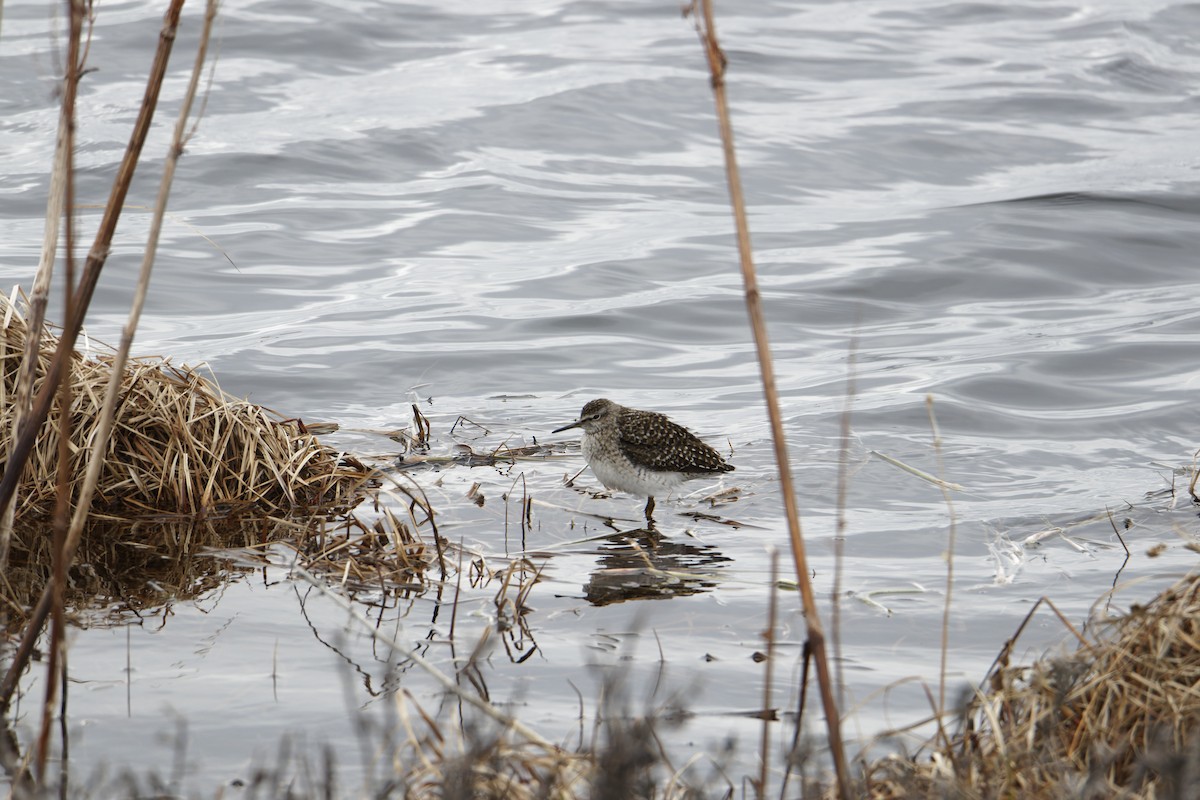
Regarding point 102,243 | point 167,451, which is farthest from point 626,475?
point 102,243

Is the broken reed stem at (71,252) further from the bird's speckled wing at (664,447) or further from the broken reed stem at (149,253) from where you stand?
the bird's speckled wing at (664,447)

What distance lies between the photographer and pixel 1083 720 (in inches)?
168

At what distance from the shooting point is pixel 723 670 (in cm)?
585

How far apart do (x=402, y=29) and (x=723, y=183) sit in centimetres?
801

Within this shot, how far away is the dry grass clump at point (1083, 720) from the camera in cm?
394

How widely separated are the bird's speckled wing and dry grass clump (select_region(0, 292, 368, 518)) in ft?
5.41

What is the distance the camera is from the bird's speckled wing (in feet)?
27.6

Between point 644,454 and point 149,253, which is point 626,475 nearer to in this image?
point 644,454

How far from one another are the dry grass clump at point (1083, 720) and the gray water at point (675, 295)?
1.50ft

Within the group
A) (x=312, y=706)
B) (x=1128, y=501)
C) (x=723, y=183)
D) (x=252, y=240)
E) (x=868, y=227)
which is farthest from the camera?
(x=723, y=183)

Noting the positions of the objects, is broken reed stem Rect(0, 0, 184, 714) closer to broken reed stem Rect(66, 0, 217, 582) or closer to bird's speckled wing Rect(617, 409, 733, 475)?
broken reed stem Rect(66, 0, 217, 582)

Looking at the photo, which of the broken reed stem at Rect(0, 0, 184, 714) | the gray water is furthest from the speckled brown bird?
the broken reed stem at Rect(0, 0, 184, 714)

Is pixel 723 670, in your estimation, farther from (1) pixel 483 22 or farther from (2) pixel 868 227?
(1) pixel 483 22

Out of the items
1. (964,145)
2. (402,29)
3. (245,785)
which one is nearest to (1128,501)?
(245,785)
